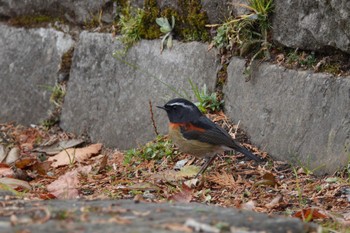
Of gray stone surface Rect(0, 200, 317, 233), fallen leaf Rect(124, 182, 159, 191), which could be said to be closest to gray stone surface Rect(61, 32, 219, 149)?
fallen leaf Rect(124, 182, 159, 191)

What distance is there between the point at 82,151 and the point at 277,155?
6.71 feet

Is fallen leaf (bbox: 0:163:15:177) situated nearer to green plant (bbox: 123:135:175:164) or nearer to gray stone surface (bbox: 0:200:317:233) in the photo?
green plant (bbox: 123:135:175:164)

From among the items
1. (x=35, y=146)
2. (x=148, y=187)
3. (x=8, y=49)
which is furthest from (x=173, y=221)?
(x=8, y=49)

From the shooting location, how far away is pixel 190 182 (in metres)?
5.21

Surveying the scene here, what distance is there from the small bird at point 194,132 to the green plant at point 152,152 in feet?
0.84

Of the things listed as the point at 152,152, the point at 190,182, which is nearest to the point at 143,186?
the point at 190,182

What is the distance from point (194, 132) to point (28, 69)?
2.58m

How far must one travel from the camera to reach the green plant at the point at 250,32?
→ 5.52 metres

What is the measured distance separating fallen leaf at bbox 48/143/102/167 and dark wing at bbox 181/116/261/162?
1147mm

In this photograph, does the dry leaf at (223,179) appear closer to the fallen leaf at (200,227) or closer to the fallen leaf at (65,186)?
the fallen leaf at (65,186)

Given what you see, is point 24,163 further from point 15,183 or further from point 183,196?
point 183,196

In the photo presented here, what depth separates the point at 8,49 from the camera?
26.1 ft

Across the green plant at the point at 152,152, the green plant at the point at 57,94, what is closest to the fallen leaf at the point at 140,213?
the green plant at the point at 152,152

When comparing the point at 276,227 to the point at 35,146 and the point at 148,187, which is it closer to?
the point at 148,187
